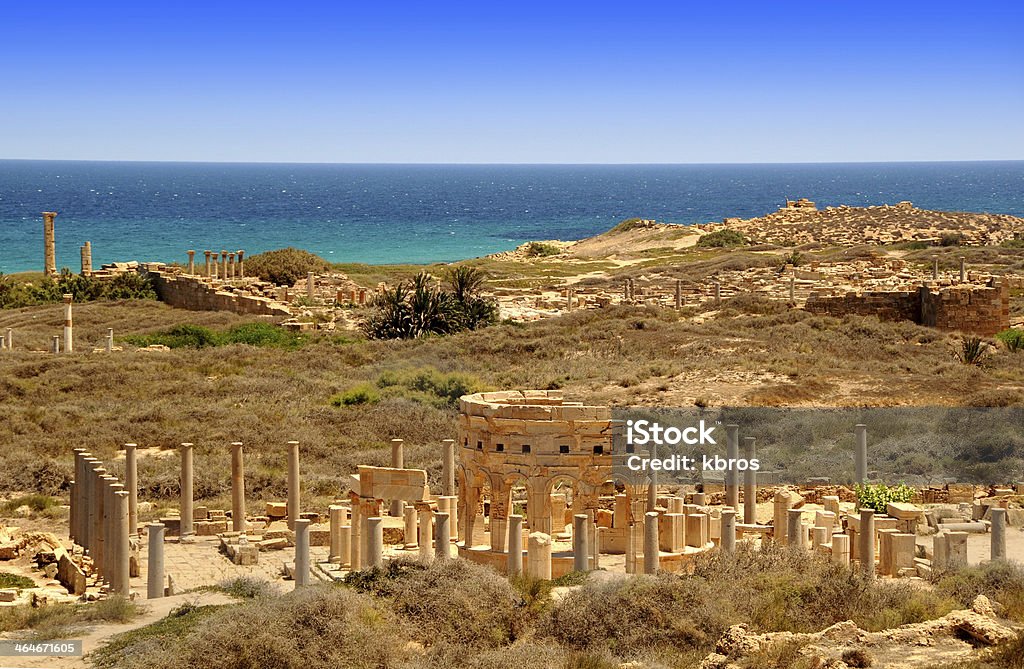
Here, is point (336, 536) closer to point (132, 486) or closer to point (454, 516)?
point (454, 516)

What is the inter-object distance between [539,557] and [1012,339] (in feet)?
77.6

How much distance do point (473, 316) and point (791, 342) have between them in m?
10.6

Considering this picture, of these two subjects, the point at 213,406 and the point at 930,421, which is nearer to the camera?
the point at 930,421

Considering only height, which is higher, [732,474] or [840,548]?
[732,474]

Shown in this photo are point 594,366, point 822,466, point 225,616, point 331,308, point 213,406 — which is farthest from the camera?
point 331,308

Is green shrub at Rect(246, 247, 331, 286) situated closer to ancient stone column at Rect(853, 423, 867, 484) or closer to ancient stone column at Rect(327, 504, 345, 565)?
ancient stone column at Rect(853, 423, 867, 484)

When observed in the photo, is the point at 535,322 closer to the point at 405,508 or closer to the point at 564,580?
the point at 405,508

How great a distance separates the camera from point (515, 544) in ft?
55.2

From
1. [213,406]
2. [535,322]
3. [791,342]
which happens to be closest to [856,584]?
[213,406]

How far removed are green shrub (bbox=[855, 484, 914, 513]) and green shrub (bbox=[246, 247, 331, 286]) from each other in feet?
122

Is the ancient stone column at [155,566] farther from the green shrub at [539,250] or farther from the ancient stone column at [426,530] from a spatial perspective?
the green shrub at [539,250]

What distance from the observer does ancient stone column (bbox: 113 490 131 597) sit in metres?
16.6

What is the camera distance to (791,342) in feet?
120

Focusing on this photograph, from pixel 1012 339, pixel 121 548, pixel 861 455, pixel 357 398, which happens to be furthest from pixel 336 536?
pixel 1012 339
